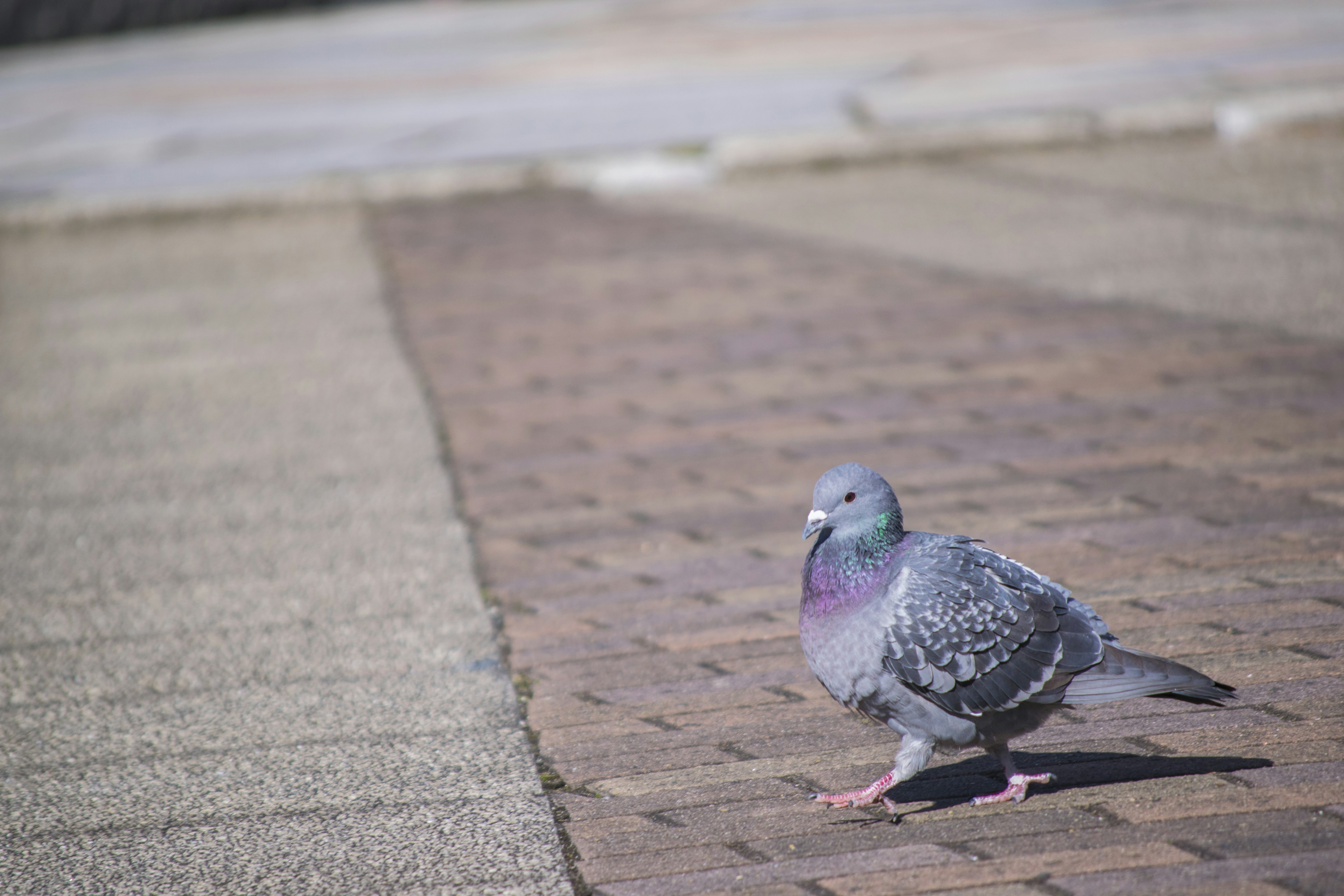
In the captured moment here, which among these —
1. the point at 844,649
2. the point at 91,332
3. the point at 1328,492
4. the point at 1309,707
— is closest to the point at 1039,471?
the point at 1328,492

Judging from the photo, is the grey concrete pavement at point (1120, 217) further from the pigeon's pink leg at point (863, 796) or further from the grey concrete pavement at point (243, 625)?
the pigeon's pink leg at point (863, 796)

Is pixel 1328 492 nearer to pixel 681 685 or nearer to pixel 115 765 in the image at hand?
pixel 681 685

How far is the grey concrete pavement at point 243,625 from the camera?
9.18 feet

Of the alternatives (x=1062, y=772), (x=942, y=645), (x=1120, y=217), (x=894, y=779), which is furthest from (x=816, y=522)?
(x=1120, y=217)

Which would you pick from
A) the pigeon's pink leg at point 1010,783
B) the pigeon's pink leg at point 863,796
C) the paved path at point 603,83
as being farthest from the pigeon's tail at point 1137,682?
the paved path at point 603,83

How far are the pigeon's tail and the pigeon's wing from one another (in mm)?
27

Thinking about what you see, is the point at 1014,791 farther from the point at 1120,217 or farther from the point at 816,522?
the point at 1120,217

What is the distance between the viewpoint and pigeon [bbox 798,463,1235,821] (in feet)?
8.46

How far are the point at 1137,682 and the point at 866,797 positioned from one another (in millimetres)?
615

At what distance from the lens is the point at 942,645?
258 centimetres

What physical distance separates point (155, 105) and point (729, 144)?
7.59 metres

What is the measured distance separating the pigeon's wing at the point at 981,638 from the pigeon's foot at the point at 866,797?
0.24 meters

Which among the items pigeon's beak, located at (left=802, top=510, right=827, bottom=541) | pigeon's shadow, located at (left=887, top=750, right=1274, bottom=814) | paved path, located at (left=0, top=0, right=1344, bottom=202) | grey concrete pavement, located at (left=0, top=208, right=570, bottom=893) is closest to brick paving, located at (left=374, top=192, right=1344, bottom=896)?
pigeon's shadow, located at (left=887, top=750, right=1274, bottom=814)

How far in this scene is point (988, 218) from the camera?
742 centimetres
